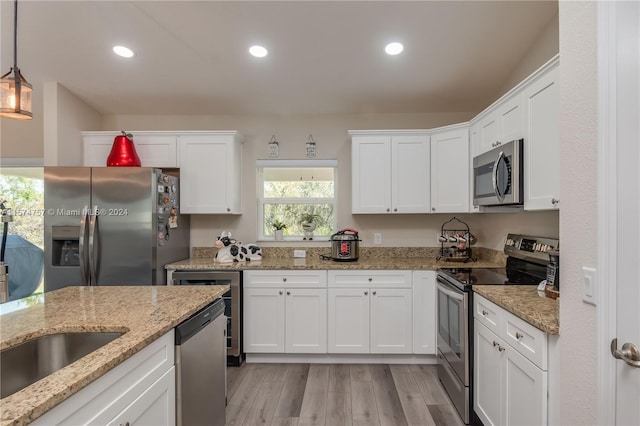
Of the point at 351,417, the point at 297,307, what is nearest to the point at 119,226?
the point at 297,307

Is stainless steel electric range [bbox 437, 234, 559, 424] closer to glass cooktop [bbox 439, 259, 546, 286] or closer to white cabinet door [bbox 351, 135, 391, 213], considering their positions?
glass cooktop [bbox 439, 259, 546, 286]

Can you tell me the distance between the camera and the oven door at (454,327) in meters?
2.15

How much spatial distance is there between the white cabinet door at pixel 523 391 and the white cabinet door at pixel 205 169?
9.10 feet

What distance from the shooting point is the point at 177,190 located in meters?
3.32

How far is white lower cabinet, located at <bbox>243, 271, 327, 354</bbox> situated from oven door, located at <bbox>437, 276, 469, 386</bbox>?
1.01 meters

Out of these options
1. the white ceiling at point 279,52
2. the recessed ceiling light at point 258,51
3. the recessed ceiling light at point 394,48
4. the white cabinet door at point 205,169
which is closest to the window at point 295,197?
the white cabinet door at point 205,169

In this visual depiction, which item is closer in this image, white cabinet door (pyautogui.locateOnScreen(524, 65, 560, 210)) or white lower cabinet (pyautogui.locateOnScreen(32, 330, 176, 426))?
white lower cabinet (pyautogui.locateOnScreen(32, 330, 176, 426))

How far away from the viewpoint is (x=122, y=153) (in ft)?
10.3

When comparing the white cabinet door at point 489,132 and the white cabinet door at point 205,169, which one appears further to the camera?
the white cabinet door at point 205,169

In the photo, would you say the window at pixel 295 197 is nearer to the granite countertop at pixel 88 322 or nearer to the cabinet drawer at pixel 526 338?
the granite countertop at pixel 88 322

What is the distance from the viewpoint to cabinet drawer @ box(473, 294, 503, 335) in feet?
5.92

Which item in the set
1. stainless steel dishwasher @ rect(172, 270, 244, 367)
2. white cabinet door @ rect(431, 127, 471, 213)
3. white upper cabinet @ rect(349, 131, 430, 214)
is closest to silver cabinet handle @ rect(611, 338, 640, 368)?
white cabinet door @ rect(431, 127, 471, 213)

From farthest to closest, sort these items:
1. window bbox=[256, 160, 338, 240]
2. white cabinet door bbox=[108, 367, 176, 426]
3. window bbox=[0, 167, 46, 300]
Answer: window bbox=[256, 160, 338, 240], window bbox=[0, 167, 46, 300], white cabinet door bbox=[108, 367, 176, 426]

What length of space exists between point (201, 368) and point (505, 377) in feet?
5.19
